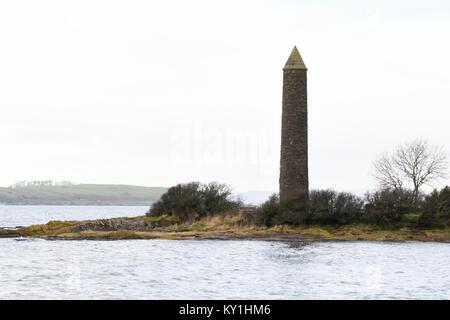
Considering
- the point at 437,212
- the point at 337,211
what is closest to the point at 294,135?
the point at 337,211

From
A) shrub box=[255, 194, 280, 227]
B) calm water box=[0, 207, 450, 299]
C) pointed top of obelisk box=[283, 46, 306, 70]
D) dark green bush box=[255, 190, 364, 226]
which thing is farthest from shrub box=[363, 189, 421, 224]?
pointed top of obelisk box=[283, 46, 306, 70]

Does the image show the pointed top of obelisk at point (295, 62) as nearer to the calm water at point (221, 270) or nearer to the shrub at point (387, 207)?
the shrub at point (387, 207)

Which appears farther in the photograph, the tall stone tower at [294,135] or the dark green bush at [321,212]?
the tall stone tower at [294,135]

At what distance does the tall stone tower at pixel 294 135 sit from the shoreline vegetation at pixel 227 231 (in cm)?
370

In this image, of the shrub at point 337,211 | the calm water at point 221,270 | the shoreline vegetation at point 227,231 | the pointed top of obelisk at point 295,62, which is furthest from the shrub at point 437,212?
the pointed top of obelisk at point 295,62

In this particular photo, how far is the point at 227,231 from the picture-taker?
63.6 metres

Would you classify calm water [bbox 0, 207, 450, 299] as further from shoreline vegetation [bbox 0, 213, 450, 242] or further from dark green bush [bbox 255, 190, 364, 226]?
dark green bush [bbox 255, 190, 364, 226]

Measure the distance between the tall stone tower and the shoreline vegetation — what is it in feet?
12.1

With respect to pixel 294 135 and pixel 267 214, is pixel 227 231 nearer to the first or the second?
pixel 267 214

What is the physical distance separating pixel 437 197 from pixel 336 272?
A: 914 inches

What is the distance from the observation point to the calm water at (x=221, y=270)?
119 ft

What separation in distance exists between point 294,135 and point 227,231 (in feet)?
29.9
